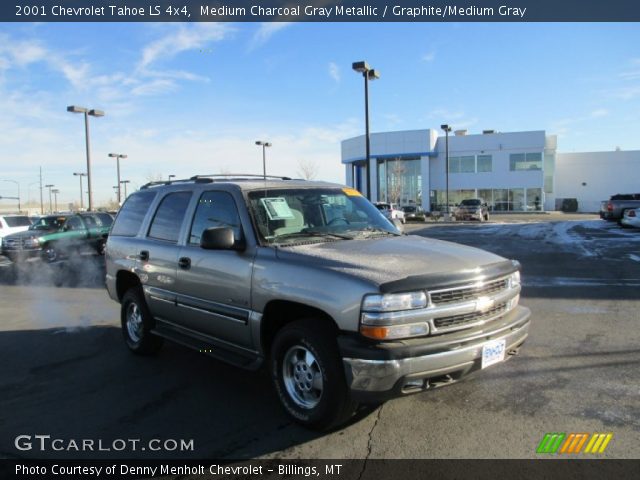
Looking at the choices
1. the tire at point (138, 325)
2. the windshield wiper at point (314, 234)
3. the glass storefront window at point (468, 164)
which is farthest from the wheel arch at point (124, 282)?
the glass storefront window at point (468, 164)

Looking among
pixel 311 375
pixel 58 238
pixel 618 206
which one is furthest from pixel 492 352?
pixel 618 206

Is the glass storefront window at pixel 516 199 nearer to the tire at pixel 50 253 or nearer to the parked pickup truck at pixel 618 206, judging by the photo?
the parked pickup truck at pixel 618 206

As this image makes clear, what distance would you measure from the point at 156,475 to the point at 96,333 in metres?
4.23

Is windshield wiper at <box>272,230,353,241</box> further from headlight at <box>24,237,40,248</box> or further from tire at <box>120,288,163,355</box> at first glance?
headlight at <box>24,237,40,248</box>

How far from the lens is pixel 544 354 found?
549 cm

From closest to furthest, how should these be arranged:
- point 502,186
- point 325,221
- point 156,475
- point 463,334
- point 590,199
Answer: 1. point 156,475
2. point 463,334
3. point 325,221
4. point 502,186
5. point 590,199

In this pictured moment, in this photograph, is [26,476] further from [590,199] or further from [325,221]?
[590,199]

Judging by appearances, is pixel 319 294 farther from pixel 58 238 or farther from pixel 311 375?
pixel 58 238

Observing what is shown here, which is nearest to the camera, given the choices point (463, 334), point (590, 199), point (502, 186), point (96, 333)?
point (463, 334)

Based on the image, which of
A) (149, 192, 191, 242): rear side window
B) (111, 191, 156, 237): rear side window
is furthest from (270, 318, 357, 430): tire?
(111, 191, 156, 237): rear side window

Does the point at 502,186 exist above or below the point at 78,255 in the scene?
above

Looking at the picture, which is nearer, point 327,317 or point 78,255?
point 327,317

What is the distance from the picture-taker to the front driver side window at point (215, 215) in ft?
14.9

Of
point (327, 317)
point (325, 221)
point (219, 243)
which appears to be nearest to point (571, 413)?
point (327, 317)
